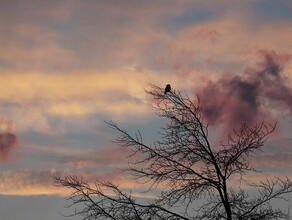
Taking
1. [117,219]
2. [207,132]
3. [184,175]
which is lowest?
[117,219]

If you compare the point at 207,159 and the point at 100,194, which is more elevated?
the point at 207,159

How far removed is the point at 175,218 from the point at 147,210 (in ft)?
2.32

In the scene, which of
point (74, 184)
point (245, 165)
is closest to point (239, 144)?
point (245, 165)

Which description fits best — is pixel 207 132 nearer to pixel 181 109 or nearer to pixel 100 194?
pixel 181 109

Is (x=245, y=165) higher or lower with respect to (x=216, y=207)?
higher

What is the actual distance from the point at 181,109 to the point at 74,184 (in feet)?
10.8

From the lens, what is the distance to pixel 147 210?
15.8 meters

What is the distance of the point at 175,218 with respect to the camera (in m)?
15.7

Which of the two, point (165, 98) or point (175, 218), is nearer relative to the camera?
point (175, 218)

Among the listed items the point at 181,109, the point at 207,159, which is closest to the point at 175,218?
the point at 207,159

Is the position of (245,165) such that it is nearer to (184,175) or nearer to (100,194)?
(184,175)

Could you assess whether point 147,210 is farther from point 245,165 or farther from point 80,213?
point 245,165

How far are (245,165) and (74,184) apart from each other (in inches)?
169

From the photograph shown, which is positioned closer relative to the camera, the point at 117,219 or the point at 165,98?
the point at 117,219
